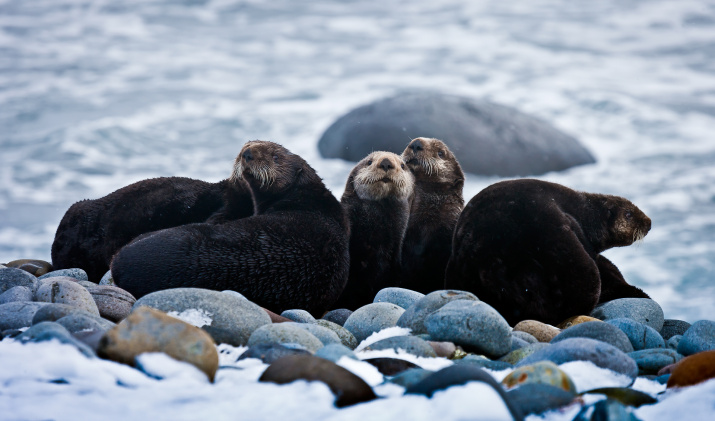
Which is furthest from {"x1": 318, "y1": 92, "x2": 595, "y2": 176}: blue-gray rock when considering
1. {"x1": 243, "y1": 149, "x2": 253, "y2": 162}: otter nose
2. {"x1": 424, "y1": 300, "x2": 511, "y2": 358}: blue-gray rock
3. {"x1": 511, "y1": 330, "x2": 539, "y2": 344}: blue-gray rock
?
{"x1": 424, "y1": 300, "x2": 511, "y2": 358}: blue-gray rock

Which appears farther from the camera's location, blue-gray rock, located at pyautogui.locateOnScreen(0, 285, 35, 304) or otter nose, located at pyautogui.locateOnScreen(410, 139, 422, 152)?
otter nose, located at pyautogui.locateOnScreen(410, 139, 422, 152)

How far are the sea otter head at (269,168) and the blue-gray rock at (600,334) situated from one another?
2.56m

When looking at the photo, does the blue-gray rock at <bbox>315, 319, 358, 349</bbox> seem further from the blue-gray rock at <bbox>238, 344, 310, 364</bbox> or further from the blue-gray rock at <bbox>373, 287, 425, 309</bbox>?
the blue-gray rock at <bbox>238, 344, 310, 364</bbox>

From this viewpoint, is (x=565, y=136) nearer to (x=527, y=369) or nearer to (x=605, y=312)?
(x=605, y=312)

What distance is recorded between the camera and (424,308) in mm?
4281

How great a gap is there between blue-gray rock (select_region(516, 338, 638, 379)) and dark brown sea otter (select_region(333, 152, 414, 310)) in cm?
254

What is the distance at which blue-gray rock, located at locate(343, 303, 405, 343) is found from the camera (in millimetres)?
4508

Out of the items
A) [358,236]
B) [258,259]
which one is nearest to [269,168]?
[358,236]

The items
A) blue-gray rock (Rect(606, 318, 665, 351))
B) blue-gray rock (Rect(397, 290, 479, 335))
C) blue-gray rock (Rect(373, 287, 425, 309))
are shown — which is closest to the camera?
blue-gray rock (Rect(397, 290, 479, 335))

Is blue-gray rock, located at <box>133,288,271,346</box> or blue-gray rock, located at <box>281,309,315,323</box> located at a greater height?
blue-gray rock, located at <box>133,288,271,346</box>

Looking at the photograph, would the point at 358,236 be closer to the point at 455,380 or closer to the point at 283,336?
the point at 283,336

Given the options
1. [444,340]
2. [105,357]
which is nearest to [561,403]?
[444,340]

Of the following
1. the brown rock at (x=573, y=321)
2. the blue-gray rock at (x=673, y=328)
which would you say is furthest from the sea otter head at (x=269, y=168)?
the blue-gray rock at (x=673, y=328)

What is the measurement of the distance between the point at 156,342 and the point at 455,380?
1.14m
